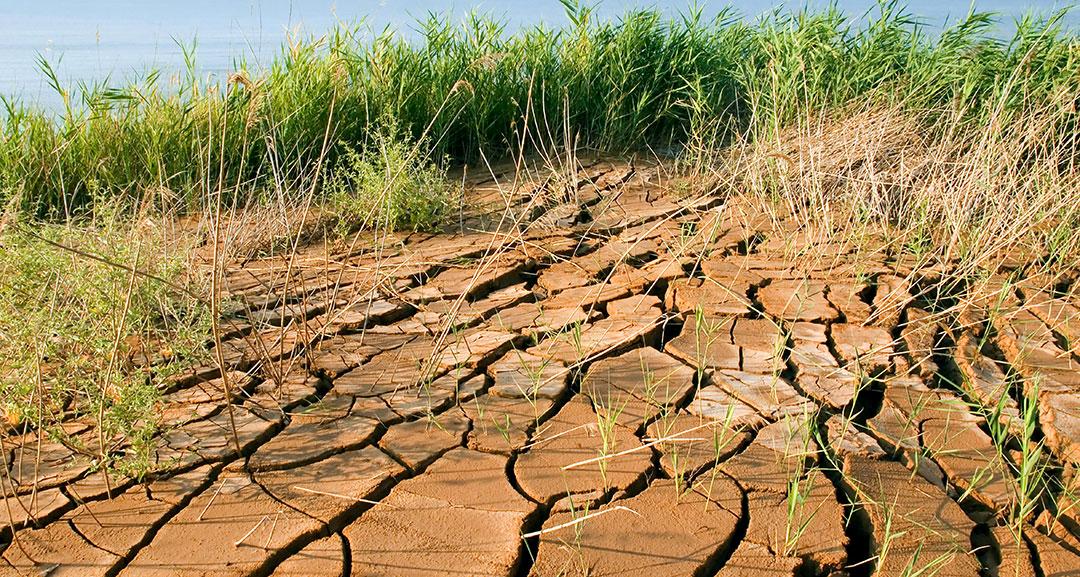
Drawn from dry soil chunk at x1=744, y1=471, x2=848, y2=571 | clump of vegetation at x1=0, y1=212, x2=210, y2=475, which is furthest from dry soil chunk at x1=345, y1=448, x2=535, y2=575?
clump of vegetation at x1=0, y1=212, x2=210, y2=475

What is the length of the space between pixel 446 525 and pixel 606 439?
48cm

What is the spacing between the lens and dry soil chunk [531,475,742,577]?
2098 millimetres

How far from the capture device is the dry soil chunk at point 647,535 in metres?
2.10

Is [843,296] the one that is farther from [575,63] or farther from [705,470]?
[575,63]

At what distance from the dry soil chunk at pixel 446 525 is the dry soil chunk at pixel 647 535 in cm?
11

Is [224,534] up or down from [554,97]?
down

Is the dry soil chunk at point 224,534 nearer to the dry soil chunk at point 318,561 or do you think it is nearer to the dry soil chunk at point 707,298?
the dry soil chunk at point 318,561

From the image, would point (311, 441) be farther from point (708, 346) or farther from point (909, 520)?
point (909, 520)

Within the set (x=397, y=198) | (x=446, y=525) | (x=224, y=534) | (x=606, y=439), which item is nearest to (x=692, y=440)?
(x=606, y=439)

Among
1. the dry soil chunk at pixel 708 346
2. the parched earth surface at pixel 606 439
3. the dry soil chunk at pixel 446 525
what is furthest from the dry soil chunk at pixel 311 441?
the dry soil chunk at pixel 708 346

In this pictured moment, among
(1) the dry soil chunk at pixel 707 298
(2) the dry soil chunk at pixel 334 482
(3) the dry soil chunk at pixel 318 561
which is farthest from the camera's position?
(1) the dry soil chunk at pixel 707 298

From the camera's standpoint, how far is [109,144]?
205 inches

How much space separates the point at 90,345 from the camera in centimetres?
273

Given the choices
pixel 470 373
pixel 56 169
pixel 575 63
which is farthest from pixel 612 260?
pixel 56 169
